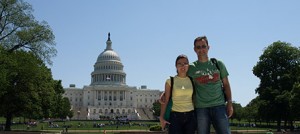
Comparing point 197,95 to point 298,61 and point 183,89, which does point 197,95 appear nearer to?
point 183,89

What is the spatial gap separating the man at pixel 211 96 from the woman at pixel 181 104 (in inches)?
5.5

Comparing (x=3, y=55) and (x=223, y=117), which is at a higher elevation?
(x=3, y=55)

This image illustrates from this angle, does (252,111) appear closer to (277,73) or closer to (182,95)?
(277,73)

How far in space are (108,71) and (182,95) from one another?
6107 inches

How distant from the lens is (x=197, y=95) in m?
7.05

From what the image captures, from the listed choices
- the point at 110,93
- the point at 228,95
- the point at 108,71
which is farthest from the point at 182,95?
the point at 110,93

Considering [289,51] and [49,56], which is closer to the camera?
[49,56]

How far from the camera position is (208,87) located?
6.98m

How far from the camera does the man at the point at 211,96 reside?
691cm

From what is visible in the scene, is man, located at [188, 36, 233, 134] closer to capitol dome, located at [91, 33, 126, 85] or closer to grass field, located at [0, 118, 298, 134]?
grass field, located at [0, 118, 298, 134]

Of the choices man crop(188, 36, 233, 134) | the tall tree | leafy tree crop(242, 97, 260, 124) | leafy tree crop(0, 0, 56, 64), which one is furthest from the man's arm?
leafy tree crop(242, 97, 260, 124)

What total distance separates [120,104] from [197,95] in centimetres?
15693

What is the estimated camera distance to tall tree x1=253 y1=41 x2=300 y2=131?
4841 cm

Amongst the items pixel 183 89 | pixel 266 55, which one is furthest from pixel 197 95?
pixel 266 55
